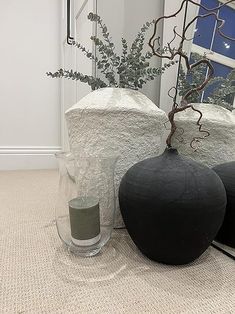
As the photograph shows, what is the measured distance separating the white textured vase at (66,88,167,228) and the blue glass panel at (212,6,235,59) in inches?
19.6

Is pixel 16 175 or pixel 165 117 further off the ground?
pixel 165 117

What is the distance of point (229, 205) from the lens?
0.84 m

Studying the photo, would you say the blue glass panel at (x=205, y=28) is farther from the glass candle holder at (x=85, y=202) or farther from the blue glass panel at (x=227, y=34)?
the glass candle holder at (x=85, y=202)

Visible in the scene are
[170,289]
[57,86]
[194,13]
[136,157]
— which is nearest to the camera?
[170,289]

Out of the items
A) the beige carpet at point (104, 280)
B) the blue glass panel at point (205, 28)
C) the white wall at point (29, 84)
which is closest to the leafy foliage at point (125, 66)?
the blue glass panel at point (205, 28)

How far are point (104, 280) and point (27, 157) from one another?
5.44ft

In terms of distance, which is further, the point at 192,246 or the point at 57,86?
the point at 57,86

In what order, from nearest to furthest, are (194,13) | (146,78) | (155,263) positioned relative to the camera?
(155,263) < (146,78) < (194,13)

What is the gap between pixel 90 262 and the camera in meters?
0.77

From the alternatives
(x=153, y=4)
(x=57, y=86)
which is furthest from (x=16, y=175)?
(x=153, y=4)

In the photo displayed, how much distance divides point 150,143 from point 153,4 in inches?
26.6

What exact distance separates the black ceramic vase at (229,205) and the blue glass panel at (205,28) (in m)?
0.60

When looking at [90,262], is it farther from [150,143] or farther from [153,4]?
[153,4]

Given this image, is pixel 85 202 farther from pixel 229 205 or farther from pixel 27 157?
pixel 27 157
